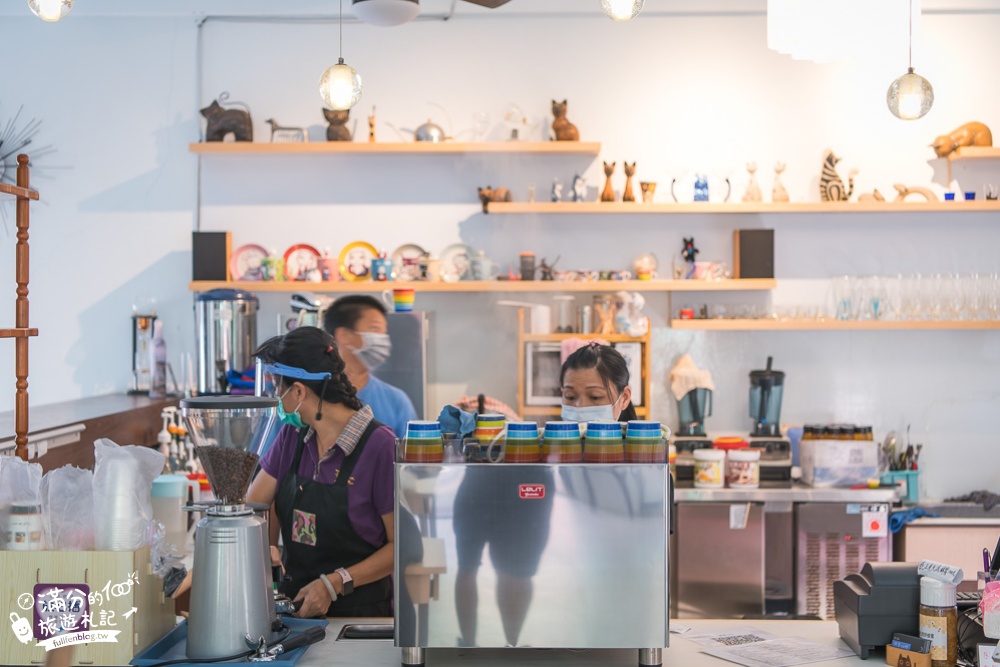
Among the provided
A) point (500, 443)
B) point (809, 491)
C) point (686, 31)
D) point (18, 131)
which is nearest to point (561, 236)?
point (686, 31)

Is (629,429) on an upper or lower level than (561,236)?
lower

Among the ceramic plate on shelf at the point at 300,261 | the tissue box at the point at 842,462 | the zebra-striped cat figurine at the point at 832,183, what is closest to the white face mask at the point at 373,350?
the ceramic plate on shelf at the point at 300,261

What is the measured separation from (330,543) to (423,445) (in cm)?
84

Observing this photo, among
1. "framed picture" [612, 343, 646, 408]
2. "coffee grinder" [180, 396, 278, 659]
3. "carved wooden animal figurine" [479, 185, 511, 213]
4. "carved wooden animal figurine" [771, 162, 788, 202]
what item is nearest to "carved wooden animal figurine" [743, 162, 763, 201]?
"carved wooden animal figurine" [771, 162, 788, 202]

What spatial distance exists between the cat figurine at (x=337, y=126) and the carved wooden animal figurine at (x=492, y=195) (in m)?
0.73

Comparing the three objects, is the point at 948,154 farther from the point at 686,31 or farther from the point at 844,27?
the point at 686,31

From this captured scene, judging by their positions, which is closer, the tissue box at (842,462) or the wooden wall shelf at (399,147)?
the tissue box at (842,462)

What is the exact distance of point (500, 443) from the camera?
2.07 meters

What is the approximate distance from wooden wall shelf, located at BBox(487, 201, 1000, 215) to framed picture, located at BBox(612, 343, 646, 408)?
664 millimetres

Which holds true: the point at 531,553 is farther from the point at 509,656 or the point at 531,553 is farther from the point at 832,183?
the point at 832,183

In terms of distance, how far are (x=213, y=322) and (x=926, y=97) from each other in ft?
10.9

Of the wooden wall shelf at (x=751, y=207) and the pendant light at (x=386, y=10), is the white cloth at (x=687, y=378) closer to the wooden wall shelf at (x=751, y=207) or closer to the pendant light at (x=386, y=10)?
the wooden wall shelf at (x=751, y=207)

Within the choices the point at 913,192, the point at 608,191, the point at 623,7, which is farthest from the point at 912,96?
the point at 608,191

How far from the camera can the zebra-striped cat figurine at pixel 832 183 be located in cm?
516
